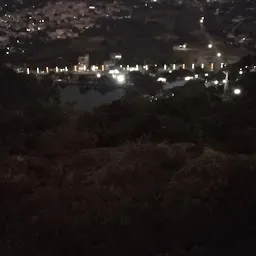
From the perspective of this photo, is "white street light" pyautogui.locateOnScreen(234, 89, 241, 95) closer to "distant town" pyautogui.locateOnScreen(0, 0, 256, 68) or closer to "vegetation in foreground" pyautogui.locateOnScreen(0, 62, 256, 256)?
"vegetation in foreground" pyautogui.locateOnScreen(0, 62, 256, 256)

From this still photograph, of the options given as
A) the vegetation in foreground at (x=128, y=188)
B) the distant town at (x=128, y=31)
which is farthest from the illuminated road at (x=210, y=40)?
the vegetation in foreground at (x=128, y=188)

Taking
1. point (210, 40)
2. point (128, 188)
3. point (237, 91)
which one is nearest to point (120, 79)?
point (237, 91)

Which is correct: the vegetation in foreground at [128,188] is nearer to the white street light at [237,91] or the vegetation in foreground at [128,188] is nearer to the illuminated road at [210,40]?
the white street light at [237,91]

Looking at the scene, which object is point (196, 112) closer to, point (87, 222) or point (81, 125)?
point (81, 125)

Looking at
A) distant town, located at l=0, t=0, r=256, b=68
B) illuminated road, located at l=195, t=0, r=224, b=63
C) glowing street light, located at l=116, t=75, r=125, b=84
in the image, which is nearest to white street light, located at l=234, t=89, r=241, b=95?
glowing street light, located at l=116, t=75, r=125, b=84

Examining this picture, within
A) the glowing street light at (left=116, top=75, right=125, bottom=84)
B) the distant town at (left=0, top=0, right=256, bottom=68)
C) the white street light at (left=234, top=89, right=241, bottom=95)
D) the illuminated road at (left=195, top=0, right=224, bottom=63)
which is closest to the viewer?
the white street light at (left=234, top=89, right=241, bottom=95)

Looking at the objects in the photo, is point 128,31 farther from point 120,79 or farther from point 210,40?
point 120,79

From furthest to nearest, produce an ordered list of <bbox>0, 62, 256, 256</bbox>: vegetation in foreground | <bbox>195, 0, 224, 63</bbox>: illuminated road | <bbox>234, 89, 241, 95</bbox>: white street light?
<bbox>195, 0, 224, 63</bbox>: illuminated road → <bbox>234, 89, 241, 95</bbox>: white street light → <bbox>0, 62, 256, 256</bbox>: vegetation in foreground

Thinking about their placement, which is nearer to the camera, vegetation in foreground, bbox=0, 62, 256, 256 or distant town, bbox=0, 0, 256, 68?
vegetation in foreground, bbox=0, 62, 256, 256

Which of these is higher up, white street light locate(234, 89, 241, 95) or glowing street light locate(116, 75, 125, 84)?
white street light locate(234, 89, 241, 95)
